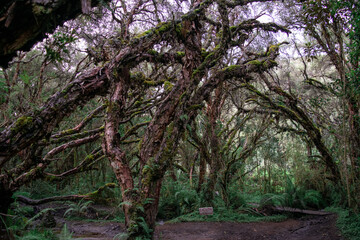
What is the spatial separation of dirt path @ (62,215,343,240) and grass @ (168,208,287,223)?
24cm

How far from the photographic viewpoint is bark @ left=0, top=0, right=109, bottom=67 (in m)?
1.68

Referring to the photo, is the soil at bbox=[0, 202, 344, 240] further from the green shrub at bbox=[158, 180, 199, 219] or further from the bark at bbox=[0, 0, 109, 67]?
the bark at bbox=[0, 0, 109, 67]

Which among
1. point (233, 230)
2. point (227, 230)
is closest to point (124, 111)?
point (227, 230)

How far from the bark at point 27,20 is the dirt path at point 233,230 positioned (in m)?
4.36

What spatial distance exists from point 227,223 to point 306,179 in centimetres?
412

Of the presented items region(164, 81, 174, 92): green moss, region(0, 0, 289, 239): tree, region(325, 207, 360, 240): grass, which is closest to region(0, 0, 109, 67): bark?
region(0, 0, 289, 239): tree

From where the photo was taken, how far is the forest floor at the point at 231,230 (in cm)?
543

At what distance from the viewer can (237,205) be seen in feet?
26.6

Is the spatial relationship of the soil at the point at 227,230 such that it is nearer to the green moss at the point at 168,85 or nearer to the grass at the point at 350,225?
the grass at the point at 350,225

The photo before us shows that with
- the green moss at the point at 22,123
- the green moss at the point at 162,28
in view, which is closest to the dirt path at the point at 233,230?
the green moss at the point at 22,123

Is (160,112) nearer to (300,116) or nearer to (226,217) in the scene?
(226,217)

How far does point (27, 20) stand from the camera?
71.5 inches

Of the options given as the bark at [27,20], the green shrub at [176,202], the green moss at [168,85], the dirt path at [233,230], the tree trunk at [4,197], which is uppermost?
the green moss at [168,85]

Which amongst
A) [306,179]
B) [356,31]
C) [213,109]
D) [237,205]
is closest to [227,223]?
[237,205]
